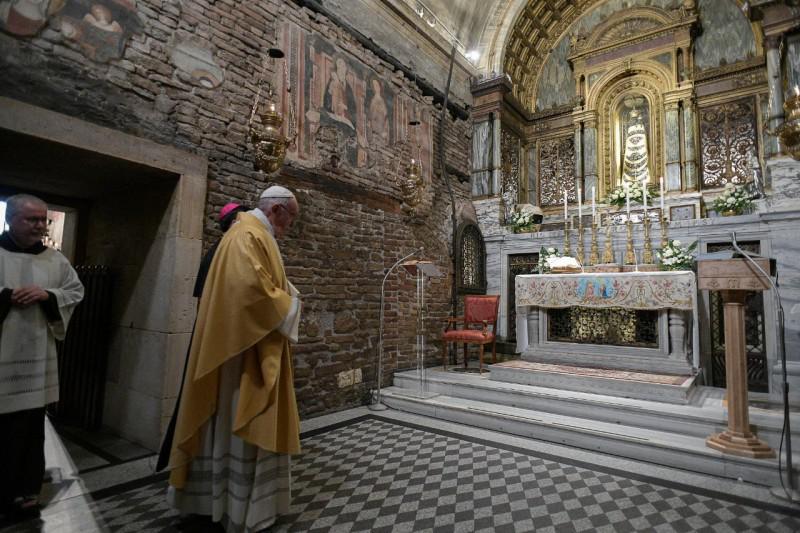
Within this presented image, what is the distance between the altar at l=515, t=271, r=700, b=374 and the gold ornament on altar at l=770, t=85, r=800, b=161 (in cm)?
242

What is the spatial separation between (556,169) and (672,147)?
2.27 metres

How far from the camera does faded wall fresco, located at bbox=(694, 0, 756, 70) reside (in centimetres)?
813

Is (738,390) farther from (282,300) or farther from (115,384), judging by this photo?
(115,384)

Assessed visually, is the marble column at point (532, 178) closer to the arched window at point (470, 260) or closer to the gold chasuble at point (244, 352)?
the arched window at point (470, 260)

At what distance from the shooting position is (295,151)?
5254 mm

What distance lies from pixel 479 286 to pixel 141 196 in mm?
5950

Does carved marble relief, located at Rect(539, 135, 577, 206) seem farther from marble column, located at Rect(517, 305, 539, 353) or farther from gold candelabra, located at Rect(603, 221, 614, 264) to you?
marble column, located at Rect(517, 305, 539, 353)

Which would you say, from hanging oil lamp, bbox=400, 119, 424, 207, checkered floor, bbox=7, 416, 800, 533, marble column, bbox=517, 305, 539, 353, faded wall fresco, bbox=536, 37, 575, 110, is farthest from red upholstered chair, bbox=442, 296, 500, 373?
faded wall fresco, bbox=536, 37, 575, 110

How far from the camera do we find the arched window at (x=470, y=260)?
809 centimetres

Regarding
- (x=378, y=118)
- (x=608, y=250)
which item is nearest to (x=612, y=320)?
(x=608, y=250)

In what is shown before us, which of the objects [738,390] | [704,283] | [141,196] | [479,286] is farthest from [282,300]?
[479,286]

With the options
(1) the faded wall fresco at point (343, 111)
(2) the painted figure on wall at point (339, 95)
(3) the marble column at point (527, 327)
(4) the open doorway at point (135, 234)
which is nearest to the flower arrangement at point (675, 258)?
(3) the marble column at point (527, 327)

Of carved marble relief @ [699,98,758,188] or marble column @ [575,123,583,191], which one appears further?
marble column @ [575,123,583,191]

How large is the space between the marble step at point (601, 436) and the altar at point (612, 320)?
5.46ft
